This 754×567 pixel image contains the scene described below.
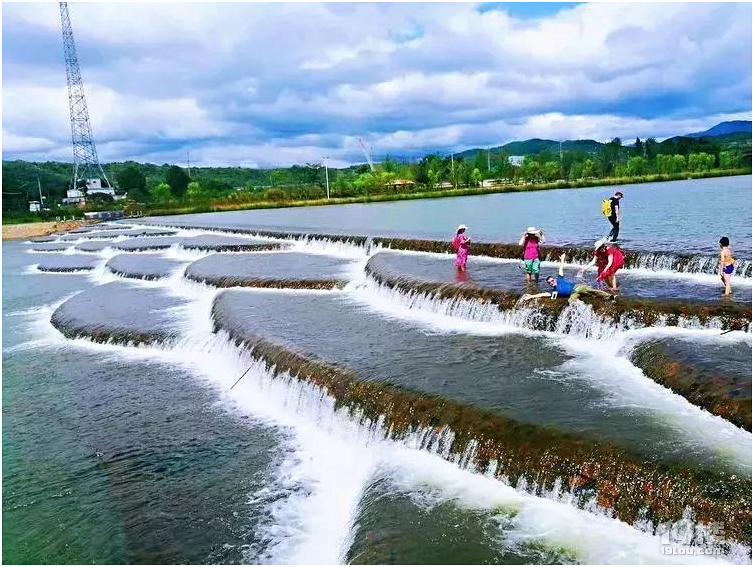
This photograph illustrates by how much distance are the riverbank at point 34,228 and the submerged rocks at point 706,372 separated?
2841 inches

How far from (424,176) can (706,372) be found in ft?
345

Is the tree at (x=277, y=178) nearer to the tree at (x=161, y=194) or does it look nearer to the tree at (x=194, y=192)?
the tree at (x=194, y=192)

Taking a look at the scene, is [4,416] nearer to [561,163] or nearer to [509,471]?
[509,471]

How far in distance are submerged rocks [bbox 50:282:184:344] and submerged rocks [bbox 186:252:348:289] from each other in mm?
1887

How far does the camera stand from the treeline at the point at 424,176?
88.8m

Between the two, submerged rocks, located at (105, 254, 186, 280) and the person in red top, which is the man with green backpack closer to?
the person in red top

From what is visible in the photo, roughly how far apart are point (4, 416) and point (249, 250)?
19.1 m

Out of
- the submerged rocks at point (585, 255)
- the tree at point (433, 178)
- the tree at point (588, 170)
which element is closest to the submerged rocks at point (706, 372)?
the submerged rocks at point (585, 255)

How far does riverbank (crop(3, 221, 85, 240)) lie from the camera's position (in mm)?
69725

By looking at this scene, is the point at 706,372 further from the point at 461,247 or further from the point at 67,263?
the point at 67,263

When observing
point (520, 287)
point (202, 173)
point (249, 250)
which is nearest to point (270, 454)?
point (520, 287)

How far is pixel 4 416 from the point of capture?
39.2 feet

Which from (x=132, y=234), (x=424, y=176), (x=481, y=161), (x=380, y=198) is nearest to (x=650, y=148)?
(x=481, y=161)

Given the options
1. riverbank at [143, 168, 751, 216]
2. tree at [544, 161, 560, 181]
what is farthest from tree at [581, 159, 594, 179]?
riverbank at [143, 168, 751, 216]
